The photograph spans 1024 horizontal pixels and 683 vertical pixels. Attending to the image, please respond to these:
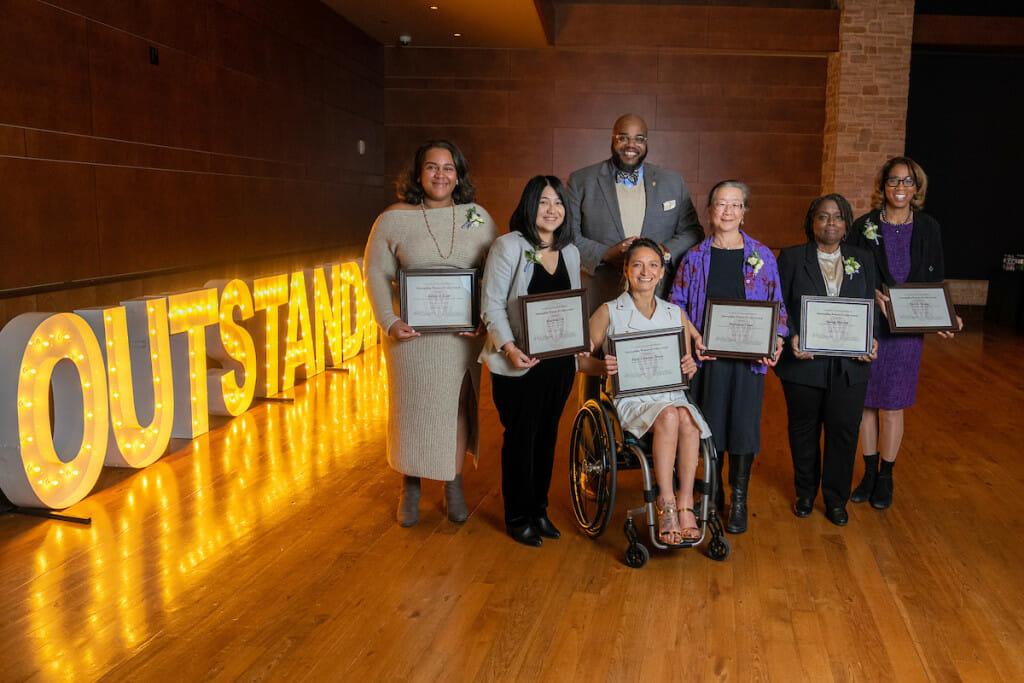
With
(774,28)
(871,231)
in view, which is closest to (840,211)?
(871,231)

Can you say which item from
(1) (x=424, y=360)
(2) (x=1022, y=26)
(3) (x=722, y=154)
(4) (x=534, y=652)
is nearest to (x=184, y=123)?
(1) (x=424, y=360)

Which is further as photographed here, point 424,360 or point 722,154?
point 722,154

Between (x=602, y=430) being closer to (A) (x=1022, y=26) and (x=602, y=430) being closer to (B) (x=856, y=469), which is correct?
(B) (x=856, y=469)

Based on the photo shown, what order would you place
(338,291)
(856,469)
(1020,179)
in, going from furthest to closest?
1. (1020,179)
2. (338,291)
3. (856,469)

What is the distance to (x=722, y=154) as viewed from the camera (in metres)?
10.5

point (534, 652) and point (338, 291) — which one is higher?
point (338, 291)

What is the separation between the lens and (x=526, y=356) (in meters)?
3.10

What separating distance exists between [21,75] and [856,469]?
453 cm

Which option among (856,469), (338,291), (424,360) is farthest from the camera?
(338,291)

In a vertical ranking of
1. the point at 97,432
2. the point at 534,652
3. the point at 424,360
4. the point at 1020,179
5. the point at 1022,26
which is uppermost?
the point at 1022,26

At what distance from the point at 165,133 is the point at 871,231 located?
4.10 m

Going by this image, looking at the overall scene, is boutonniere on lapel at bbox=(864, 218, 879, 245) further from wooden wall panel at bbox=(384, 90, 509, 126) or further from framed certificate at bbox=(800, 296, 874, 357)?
wooden wall panel at bbox=(384, 90, 509, 126)

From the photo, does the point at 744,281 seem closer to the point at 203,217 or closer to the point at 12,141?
the point at 12,141

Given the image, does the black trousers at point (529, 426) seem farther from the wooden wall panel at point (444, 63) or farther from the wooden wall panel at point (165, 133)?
the wooden wall panel at point (444, 63)
